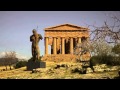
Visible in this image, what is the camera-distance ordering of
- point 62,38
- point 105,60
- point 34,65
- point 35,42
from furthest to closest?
point 62,38
point 105,60
point 35,42
point 34,65

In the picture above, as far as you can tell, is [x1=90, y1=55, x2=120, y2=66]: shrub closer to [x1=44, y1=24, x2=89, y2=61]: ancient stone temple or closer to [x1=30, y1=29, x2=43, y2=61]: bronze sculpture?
[x1=30, y1=29, x2=43, y2=61]: bronze sculpture

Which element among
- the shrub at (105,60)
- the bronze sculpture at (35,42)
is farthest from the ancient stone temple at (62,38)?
the bronze sculpture at (35,42)

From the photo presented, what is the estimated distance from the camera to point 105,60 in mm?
28031

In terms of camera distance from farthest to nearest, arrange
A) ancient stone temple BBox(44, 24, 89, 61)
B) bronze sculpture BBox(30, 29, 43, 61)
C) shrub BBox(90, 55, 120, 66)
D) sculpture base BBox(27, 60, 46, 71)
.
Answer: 1. ancient stone temple BBox(44, 24, 89, 61)
2. shrub BBox(90, 55, 120, 66)
3. bronze sculpture BBox(30, 29, 43, 61)
4. sculpture base BBox(27, 60, 46, 71)

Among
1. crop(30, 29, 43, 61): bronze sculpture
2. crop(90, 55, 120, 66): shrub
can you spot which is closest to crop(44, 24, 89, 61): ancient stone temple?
crop(90, 55, 120, 66): shrub

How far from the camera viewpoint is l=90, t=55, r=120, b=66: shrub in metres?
26.5

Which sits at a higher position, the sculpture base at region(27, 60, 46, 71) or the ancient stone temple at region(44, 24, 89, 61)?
the ancient stone temple at region(44, 24, 89, 61)

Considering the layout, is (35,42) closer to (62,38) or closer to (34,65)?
(34,65)

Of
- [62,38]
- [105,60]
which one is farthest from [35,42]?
[62,38]

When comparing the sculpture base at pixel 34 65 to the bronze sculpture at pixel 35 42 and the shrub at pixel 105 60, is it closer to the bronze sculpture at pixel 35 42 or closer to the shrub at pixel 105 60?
the bronze sculpture at pixel 35 42
